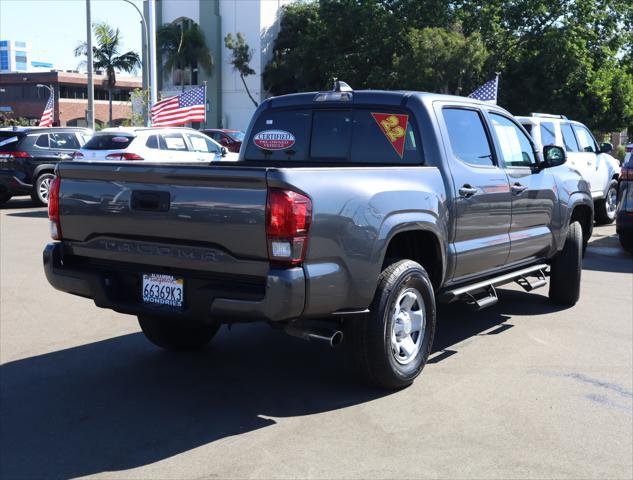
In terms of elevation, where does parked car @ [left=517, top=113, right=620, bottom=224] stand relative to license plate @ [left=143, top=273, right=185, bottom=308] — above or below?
above

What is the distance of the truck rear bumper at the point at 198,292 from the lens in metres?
4.19

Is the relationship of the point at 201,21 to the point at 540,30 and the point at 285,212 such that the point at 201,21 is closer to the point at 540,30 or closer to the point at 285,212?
the point at 540,30

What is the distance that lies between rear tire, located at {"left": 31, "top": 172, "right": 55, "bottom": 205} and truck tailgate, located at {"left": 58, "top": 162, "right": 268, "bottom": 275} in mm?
13056

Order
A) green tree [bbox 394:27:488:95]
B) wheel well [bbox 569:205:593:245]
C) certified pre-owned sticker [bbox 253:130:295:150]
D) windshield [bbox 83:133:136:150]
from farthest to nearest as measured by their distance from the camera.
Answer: green tree [bbox 394:27:488:95] → windshield [bbox 83:133:136:150] → wheel well [bbox 569:205:593:245] → certified pre-owned sticker [bbox 253:130:295:150]

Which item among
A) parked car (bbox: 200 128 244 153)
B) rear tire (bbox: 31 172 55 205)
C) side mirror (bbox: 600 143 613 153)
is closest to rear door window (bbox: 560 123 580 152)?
side mirror (bbox: 600 143 613 153)

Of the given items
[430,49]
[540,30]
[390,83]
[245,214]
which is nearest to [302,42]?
[390,83]

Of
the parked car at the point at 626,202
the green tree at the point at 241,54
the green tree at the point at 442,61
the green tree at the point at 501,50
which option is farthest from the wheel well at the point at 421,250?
the green tree at the point at 241,54

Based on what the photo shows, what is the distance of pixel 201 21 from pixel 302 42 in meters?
11.5

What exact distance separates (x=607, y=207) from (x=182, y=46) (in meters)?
44.8

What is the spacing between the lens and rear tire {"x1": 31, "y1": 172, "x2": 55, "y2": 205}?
1731 cm

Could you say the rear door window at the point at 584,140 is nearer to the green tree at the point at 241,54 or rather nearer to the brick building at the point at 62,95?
the green tree at the point at 241,54

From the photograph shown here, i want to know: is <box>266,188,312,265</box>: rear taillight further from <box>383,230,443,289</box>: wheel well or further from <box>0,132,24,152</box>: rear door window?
<box>0,132,24,152</box>: rear door window

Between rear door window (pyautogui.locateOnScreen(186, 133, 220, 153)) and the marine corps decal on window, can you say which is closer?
the marine corps decal on window

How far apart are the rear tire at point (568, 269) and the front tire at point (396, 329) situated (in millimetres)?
2858
